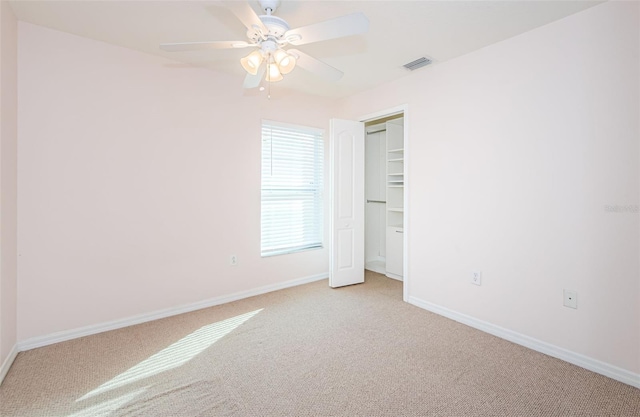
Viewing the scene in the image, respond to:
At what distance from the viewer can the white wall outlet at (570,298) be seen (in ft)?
7.62

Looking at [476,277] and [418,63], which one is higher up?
[418,63]

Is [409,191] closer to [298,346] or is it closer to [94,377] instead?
[298,346]

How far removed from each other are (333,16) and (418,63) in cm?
123

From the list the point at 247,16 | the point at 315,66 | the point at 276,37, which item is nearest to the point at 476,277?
the point at 315,66

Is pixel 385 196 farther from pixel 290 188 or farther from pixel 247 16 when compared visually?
pixel 247 16

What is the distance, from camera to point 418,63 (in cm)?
314

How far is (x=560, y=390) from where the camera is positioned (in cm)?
199

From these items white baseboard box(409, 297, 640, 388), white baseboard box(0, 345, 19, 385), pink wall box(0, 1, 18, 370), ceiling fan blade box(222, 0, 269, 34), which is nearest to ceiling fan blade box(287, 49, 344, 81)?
ceiling fan blade box(222, 0, 269, 34)

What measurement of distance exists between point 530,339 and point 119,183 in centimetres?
379

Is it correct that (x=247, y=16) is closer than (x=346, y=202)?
Yes

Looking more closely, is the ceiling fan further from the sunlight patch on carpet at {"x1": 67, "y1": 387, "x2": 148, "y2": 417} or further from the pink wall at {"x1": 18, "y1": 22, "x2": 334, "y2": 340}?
the sunlight patch on carpet at {"x1": 67, "y1": 387, "x2": 148, "y2": 417}

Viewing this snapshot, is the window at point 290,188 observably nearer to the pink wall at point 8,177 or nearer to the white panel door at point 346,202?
the white panel door at point 346,202

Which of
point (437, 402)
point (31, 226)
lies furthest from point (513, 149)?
Result: point (31, 226)

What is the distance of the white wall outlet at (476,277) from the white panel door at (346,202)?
5.14ft
